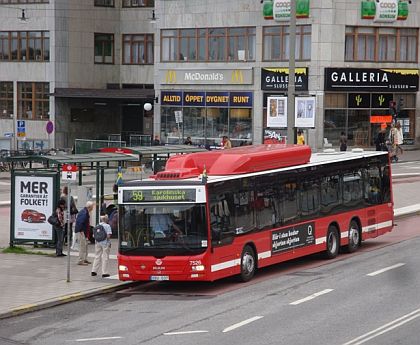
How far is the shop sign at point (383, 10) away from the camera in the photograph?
55594mm

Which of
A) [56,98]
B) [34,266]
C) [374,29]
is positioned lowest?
[34,266]

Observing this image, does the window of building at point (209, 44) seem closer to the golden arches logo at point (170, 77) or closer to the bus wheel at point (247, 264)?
the golden arches logo at point (170, 77)

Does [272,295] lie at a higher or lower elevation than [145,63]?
lower

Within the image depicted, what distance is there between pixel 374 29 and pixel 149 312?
41589 mm

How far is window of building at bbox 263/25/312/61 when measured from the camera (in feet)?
183

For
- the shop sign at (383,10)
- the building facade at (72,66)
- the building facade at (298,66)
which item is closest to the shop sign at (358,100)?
the building facade at (298,66)

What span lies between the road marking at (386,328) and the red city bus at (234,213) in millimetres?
4781

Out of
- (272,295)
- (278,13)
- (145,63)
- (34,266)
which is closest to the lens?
(272,295)

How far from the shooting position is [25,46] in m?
66.4

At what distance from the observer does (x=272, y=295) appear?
19.2m

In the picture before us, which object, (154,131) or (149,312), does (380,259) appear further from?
(154,131)

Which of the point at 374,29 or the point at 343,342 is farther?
the point at 374,29

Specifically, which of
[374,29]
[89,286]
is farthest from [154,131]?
[89,286]

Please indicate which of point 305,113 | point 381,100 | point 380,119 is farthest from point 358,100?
point 305,113
